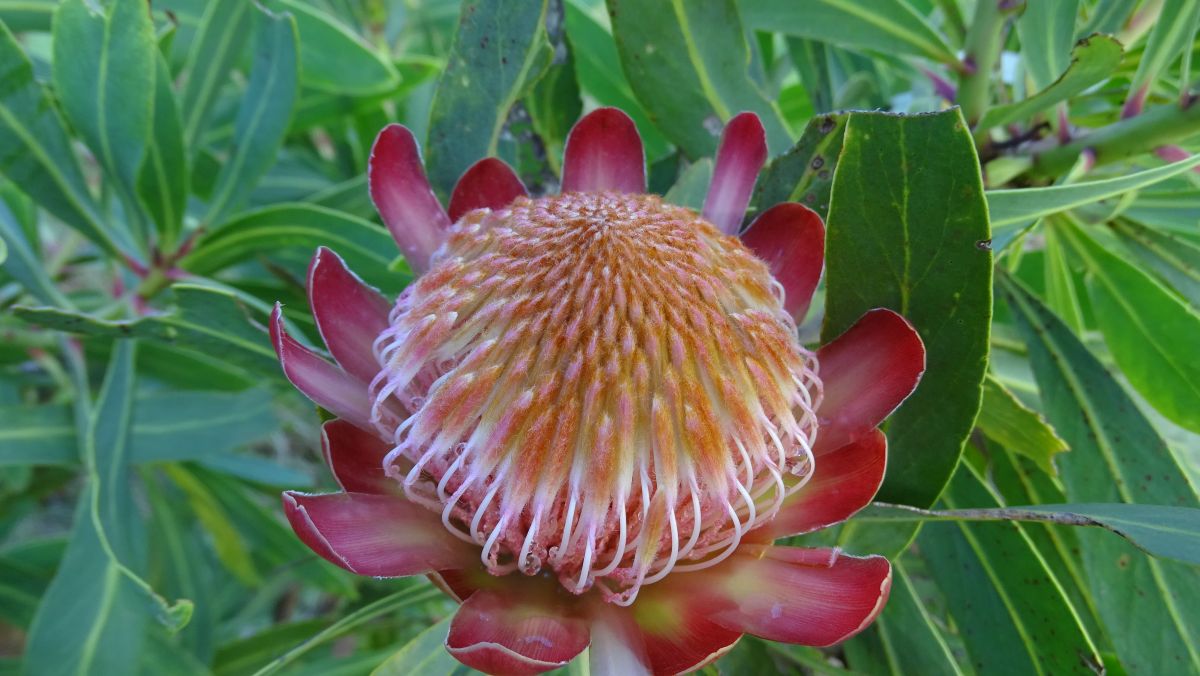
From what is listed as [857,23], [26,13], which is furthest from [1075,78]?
[26,13]

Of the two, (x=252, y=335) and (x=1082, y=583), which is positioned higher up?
(x=252, y=335)

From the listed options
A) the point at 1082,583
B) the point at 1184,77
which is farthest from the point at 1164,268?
the point at 1082,583

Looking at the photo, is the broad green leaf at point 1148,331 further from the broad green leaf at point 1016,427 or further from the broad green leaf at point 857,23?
the broad green leaf at point 857,23

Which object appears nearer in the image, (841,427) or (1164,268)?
(841,427)

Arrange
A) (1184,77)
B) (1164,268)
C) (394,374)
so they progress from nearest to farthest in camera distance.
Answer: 1. (394,374)
2. (1184,77)
3. (1164,268)

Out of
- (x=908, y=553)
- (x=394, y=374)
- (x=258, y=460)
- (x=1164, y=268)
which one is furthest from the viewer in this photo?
(x=258, y=460)

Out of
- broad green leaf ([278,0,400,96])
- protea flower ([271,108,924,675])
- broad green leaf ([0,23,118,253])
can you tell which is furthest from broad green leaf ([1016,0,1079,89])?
broad green leaf ([0,23,118,253])

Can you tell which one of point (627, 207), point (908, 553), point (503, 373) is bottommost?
point (908, 553)

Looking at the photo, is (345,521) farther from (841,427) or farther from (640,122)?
(640,122)
